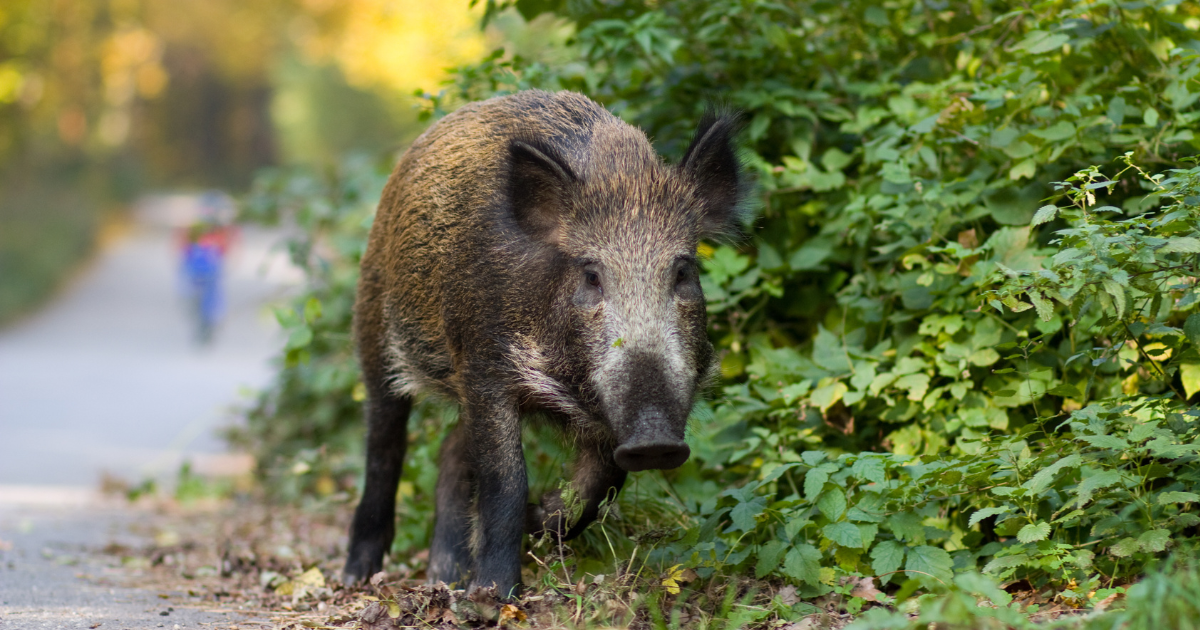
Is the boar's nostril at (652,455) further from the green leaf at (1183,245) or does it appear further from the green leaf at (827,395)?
the green leaf at (1183,245)

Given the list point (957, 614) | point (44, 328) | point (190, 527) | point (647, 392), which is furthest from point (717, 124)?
point (44, 328)

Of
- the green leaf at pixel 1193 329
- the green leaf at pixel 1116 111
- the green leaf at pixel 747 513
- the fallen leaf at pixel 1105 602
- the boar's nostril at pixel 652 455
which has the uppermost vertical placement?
the green leaf at pixel 1116 111

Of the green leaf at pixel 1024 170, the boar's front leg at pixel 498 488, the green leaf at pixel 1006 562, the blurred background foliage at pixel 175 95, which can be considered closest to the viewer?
the green leaf at pixel 1006 562

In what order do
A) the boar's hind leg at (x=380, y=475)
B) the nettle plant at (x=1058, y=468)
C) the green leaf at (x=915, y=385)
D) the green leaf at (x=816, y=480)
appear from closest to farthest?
the nettle plant at (x=1058, y=468)
the green leaf at (x=816, y=480)
the green leaf at (x=915, y=385)
the boar's hind leg at (x=380, y=475)

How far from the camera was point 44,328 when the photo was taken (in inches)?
839

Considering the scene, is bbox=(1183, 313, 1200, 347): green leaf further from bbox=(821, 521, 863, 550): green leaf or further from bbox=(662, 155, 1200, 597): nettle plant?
bbox=(821, 521, 863, 550): green leaf

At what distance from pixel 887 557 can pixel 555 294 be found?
56.8 inches

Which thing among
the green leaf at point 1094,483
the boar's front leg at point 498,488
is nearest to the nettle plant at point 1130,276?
the green leaf at point 1094,483

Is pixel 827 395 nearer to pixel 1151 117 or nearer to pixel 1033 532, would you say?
pixel 1033 532

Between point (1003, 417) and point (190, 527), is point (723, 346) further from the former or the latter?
point (190, 527)

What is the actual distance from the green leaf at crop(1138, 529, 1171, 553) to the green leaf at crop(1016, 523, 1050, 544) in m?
0.27

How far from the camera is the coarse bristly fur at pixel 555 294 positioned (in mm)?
3646

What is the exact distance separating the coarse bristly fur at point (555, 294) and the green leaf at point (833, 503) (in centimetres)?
61

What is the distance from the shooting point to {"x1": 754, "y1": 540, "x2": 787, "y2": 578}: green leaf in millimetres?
3715
